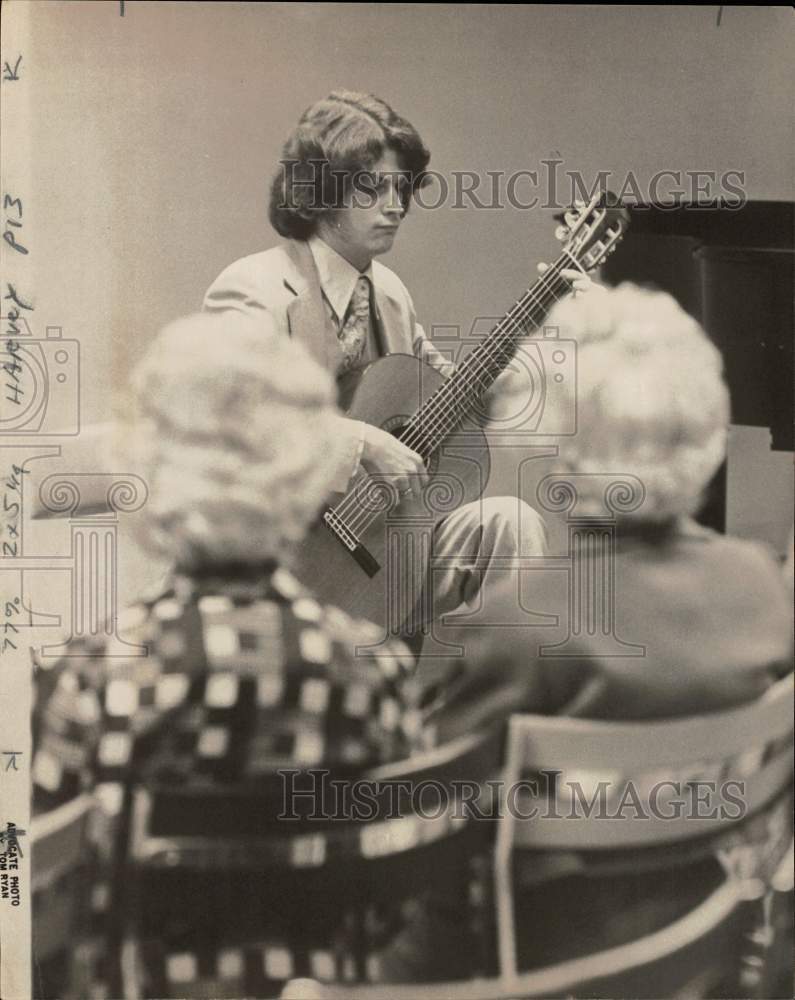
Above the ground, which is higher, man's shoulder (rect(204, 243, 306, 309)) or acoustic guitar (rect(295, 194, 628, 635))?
man's shoulder (rect(204, 243, 306, 309))

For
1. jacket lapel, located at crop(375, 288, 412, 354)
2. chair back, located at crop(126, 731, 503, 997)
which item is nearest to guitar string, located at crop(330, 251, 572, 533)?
jacket lapel, located at crop(375, 288, 412, 354)

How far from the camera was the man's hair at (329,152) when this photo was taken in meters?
2.31

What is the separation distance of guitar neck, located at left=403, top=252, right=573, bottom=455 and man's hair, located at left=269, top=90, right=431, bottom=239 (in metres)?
0.38

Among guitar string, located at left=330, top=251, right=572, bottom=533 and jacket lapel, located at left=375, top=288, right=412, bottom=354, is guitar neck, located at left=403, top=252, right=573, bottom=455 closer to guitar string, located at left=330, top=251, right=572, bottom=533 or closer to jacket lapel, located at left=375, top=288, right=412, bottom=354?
guitar string, located at left=330, top=251, right=572, bottom=533

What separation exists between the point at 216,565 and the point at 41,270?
70 centimetres

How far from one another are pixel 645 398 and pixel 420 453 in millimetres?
465

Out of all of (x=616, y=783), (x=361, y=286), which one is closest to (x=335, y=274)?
(x=361, y=286)

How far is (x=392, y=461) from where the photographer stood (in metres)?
2.29

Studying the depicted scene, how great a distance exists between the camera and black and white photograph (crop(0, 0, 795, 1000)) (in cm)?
228

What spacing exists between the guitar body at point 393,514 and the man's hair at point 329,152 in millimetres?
343

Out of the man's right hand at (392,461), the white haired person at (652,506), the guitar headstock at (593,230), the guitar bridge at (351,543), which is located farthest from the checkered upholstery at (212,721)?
the guitar headstock at (593,230)

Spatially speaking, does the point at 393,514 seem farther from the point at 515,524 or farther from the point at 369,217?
the point at 369,217

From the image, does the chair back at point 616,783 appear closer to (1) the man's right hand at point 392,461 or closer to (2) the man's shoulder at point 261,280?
(1) the man's right hand at point 392,461

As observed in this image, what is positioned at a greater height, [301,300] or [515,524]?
[301,300]
